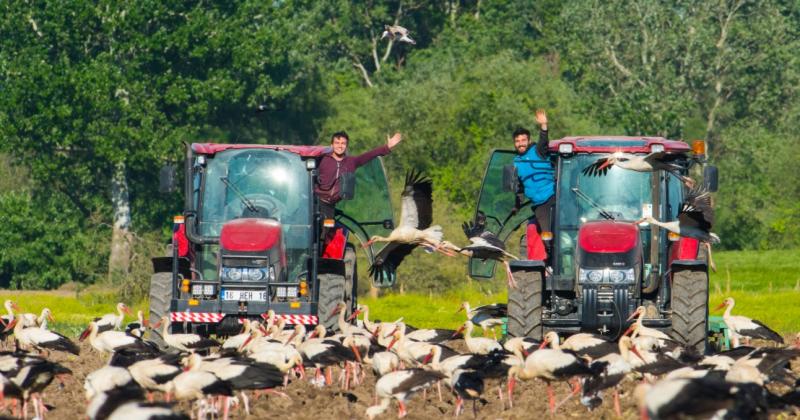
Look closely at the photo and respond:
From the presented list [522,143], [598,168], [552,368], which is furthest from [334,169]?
[552,368]

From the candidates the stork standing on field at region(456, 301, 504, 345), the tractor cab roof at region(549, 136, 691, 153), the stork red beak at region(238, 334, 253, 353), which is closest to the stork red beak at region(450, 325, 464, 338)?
the stork standing on field at region(456, 301, 504, 345)

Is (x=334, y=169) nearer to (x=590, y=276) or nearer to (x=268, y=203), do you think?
(x=268, y=203)

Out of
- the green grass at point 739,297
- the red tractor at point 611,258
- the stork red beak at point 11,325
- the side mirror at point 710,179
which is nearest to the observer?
the red tractor at point 611,258

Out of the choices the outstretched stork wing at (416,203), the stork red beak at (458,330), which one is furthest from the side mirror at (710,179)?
the stork red beak at (458,330)

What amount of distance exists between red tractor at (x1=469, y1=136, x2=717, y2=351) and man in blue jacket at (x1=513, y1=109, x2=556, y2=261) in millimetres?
155

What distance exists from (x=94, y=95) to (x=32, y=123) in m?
2.37

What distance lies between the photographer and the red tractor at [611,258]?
757 inches

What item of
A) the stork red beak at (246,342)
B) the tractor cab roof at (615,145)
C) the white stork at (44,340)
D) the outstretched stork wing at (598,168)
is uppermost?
the tractor cab roof at (615,145)

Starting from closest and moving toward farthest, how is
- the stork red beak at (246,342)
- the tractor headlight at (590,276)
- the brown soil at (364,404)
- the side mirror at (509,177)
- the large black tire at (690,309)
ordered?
the brown soil at (364,404) < the stork red beak at (246,342) < the large black tire at (690,309) < the tractor headlight at (590,276) < the side mirror at (509,177)

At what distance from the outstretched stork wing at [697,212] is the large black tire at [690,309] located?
66cm

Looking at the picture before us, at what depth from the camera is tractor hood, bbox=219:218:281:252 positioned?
20.7 m

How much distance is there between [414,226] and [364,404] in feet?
18.0

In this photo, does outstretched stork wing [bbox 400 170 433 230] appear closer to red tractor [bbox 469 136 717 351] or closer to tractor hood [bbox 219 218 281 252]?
red tractor [bbox 469 136 717 351]

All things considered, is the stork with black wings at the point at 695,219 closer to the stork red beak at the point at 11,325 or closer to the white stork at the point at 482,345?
the white stork at the point at 482,345
